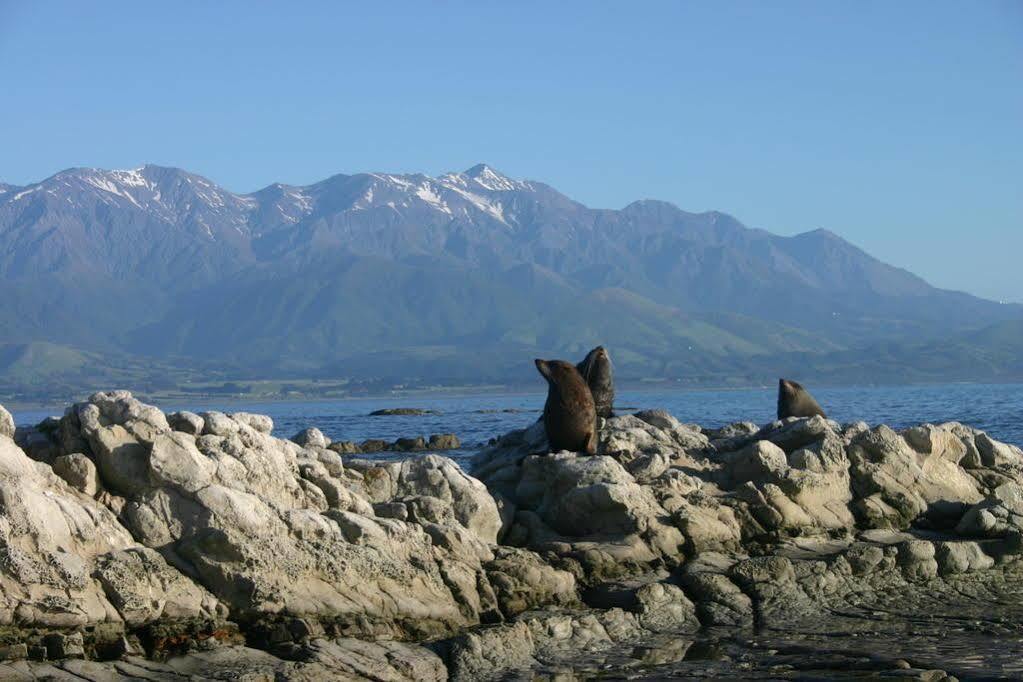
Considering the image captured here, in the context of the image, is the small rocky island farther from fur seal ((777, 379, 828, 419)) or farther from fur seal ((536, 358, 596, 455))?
fur seal ((777, 379, 828, 419))

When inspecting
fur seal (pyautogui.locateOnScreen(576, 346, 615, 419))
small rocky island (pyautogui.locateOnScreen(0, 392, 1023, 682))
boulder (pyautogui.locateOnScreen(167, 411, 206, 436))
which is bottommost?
small rocky island (pyautogui.locateOnScreen(0, 392, 1023, 682))

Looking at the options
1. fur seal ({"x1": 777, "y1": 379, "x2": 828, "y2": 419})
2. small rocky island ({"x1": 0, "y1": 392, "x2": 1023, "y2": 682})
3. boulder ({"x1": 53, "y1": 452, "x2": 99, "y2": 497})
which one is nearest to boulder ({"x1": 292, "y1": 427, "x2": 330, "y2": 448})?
small rocky island ({"x1": 0, "y1": 392, "x2": 1023, "y2": 682})

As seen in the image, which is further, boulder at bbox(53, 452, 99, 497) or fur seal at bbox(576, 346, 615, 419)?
fur seal at bbox(576, 346, 615, 419)

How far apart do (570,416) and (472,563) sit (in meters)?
6.85

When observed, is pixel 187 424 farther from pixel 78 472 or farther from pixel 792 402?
pixel 792 402

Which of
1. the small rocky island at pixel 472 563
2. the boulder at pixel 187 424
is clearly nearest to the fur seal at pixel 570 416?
the small rocky island at pixel 472 563

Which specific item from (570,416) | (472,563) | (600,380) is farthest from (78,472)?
(600,380)

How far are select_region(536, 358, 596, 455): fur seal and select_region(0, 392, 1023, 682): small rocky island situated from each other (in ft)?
4.99

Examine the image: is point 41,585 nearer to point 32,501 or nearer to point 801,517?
point 32,501

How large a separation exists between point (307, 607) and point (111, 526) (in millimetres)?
2175

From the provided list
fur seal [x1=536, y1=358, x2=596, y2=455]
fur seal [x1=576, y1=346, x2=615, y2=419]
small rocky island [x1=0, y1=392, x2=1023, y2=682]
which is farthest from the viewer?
fur seal [x1=576, y1=346, x2=615, y2=419]

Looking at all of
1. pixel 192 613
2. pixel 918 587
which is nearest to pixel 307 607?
pixel 192 613

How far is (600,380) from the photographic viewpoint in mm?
26688

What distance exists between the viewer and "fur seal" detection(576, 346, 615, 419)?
2650cm
